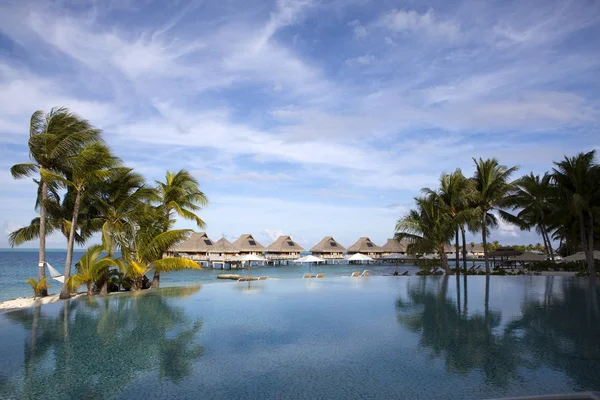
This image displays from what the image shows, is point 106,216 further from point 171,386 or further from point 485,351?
point 485,351

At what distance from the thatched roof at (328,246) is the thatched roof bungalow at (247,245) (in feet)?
28.5

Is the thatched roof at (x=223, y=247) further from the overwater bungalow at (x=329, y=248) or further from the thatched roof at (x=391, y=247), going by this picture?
the thatched roof at (x=391, y=247)

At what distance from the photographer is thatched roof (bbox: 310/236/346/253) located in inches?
2053

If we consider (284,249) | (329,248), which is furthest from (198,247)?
(329,248)

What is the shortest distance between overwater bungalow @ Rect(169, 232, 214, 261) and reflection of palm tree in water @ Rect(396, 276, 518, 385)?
3592cm

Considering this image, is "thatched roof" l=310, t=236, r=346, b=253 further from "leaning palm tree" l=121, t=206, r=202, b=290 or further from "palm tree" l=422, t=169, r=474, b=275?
"leaning palm tree" l=121, t=206, r=202, b=290

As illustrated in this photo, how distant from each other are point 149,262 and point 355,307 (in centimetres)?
870

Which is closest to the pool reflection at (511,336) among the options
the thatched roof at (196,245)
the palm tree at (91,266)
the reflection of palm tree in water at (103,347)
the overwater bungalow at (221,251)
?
the reflection of palm tree in water at (103,347)

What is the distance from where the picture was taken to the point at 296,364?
5715 mm

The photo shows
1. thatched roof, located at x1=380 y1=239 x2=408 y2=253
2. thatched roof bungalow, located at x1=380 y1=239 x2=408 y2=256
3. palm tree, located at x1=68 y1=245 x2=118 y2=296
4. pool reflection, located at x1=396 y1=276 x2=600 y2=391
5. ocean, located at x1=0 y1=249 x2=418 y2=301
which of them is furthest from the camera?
thatched roof, located at x1=380 y1=239 x2=408 y2=253

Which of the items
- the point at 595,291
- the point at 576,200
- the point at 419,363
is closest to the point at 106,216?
the point at 419,363

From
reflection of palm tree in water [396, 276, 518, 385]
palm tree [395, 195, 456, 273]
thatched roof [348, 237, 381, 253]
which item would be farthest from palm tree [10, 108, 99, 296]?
thatched roof [348, 237, 381, 253]

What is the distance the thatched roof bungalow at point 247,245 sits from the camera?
45000 millimetres

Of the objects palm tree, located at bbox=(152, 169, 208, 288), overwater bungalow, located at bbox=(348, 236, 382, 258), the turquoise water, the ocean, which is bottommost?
the ocean
